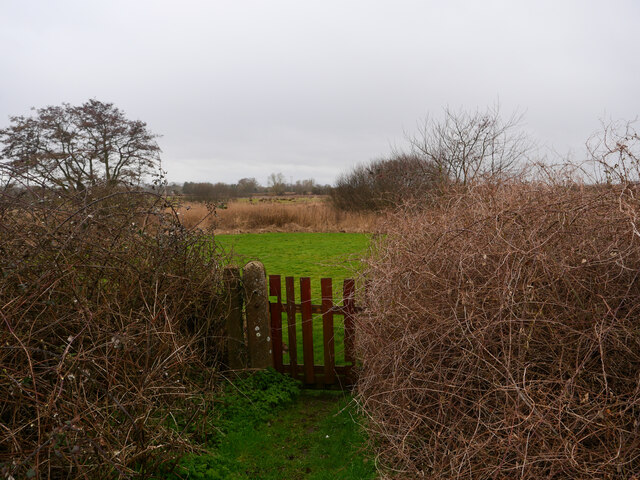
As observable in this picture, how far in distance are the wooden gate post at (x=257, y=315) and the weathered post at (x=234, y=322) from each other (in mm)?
76

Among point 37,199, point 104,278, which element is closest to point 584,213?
point 104,278

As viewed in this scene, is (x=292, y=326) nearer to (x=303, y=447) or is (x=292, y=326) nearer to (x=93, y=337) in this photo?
(x=303, y=447)

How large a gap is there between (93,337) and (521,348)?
277cm

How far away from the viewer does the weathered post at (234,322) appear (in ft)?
13.7

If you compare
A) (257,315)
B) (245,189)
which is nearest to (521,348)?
(257,315)

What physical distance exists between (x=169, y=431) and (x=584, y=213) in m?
3.26

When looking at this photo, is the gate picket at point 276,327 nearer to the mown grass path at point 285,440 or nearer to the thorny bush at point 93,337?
the mown grass path at point 285,440

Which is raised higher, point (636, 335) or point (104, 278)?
point (104, 278)

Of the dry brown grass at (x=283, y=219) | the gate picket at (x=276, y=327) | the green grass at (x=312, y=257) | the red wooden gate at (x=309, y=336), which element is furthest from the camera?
the dry brown grass at (x=283, y=219)

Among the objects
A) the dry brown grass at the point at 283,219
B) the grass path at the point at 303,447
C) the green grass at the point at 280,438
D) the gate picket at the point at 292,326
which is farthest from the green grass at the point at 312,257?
the dry brown grass at the point at 283,219

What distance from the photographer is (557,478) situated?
84.4 inches

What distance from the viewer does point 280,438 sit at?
11.5ft

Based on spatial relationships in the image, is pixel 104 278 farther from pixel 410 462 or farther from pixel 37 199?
pixel 410 462

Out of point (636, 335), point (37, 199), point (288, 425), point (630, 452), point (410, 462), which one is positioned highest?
point (37, 199)
